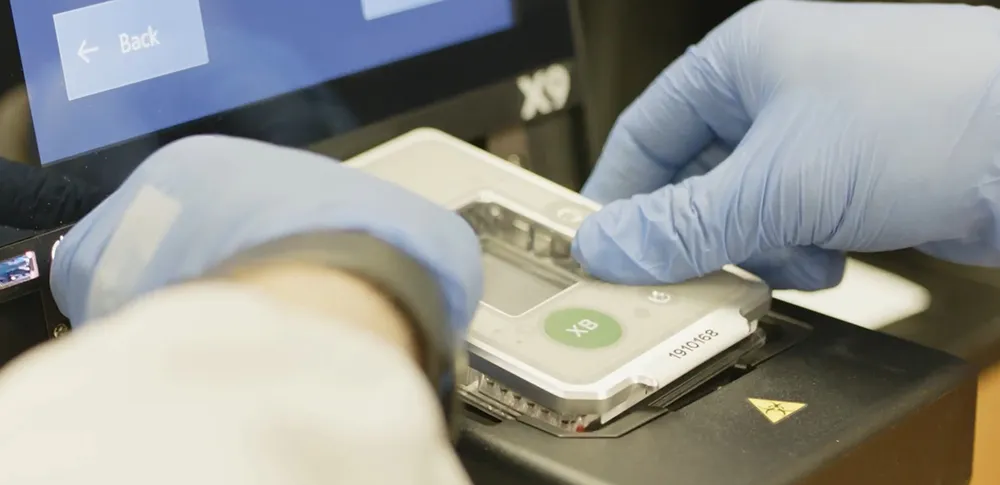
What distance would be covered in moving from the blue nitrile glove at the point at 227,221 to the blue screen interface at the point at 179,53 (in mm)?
111

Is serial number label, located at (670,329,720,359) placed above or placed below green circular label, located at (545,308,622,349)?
below

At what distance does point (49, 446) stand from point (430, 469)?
10cm

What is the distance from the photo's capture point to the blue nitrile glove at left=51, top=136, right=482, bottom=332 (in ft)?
1.28

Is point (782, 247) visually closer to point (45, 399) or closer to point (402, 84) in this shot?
point (402, 84)

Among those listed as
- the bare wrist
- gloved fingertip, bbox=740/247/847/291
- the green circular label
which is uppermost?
the bare wrist

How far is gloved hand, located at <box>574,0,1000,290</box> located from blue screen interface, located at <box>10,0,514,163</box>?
20 centimetres

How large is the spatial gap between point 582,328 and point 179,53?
0.88ft

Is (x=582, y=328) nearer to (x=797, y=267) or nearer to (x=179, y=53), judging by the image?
(x=797, y=267)

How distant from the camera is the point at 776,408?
485 mm

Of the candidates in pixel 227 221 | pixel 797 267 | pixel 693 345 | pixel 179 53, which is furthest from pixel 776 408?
pixel 179 53

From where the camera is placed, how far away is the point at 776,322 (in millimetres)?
565

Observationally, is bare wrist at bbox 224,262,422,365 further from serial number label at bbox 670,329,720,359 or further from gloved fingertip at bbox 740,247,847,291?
gloved fingertip at bbox 740,247,847,291

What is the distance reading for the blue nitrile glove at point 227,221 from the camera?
15.4 inches

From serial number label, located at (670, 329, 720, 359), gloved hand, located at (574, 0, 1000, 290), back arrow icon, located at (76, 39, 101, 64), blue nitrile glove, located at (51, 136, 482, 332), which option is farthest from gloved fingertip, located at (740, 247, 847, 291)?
back arrow icon, located at (76, 39, 101, 64)
